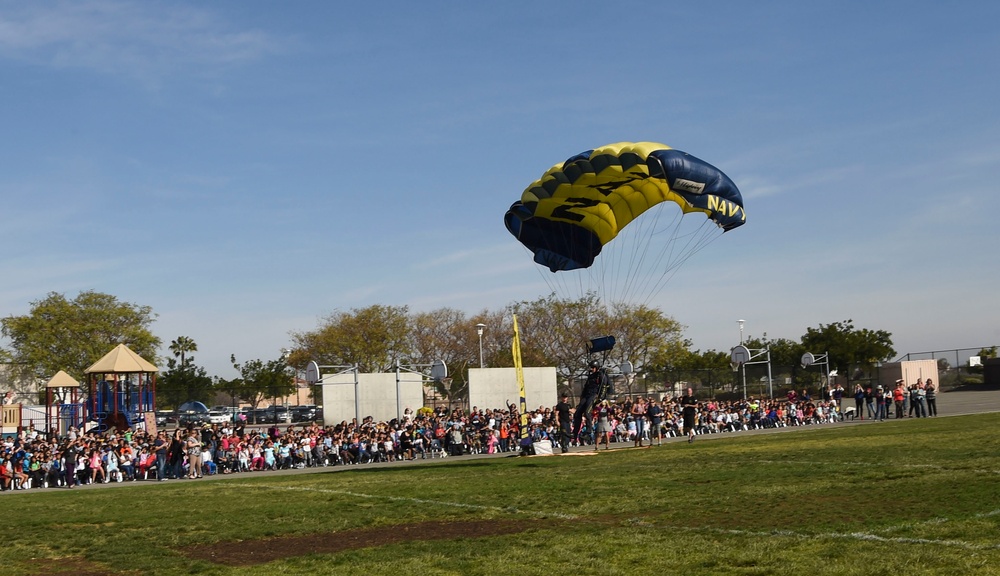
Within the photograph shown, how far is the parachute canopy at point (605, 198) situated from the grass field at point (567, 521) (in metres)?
5.10

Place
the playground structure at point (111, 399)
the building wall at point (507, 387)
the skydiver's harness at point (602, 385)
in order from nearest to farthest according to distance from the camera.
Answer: the skydiver's harness at point (602, 385) → the playground structure at point (111, 399) → the building wall at point (507, 387)

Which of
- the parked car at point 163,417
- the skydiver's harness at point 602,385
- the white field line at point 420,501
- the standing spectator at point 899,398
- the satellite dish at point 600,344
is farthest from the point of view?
the parked car at point 163,417

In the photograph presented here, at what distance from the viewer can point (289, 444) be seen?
2569 centimetres

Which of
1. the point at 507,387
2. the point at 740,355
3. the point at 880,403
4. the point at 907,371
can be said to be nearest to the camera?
the point at 880,403

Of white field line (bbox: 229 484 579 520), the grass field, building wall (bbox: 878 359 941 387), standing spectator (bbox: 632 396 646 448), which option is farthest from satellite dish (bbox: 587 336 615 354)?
building wall (bbox: 878 359 941 387)

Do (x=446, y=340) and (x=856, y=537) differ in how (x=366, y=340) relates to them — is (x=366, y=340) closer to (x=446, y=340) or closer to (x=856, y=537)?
(x=446, y=340)

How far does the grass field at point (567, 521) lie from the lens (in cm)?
832

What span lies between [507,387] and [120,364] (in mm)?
14573

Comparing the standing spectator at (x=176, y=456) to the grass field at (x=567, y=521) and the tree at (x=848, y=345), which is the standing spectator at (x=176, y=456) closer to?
the grass field at (x=567, y=521)

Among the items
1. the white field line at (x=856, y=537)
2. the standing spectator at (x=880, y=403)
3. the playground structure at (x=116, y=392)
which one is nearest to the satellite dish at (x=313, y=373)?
the playground structure at (x=116, y=392)

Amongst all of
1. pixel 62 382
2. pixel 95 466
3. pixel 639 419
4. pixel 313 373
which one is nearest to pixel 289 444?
pixel 95 466

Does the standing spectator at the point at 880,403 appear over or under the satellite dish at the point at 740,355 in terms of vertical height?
under

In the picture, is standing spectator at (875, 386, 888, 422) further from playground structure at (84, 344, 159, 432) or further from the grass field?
playground structure at (84, 344, 159, 432)

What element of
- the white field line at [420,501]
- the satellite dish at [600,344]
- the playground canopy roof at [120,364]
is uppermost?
the playground canopy roof at [120,364]
